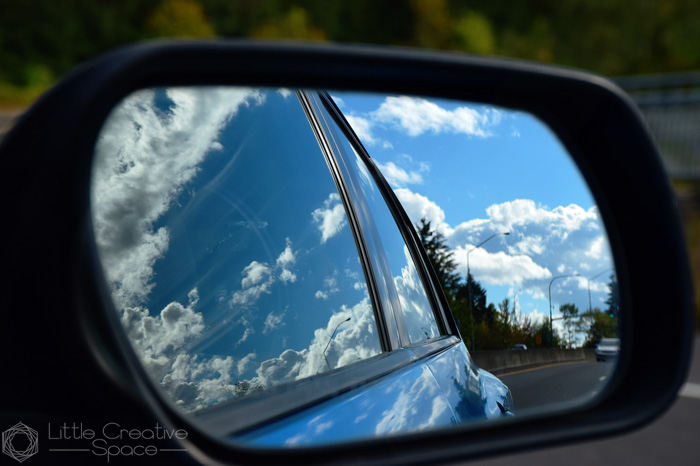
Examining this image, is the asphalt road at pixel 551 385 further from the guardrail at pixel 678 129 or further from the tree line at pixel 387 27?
the tree line at pixel 387 27

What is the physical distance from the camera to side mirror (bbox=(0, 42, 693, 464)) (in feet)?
3.28

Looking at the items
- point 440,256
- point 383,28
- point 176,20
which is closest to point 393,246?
point 440,256

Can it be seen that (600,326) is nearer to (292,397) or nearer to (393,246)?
(393,246)

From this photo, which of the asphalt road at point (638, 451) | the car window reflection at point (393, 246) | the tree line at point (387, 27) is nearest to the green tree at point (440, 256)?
the car window reflection at point (393, 246)

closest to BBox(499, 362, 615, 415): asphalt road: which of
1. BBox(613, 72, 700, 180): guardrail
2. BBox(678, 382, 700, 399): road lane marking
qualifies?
BBox(678, 382, 700, 399): road lane marking

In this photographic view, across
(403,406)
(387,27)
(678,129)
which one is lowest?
(403,406)

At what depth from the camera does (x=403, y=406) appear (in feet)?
5.66

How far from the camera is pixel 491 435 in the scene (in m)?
1.57

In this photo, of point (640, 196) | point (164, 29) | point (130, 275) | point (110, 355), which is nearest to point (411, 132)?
point (640, 196)

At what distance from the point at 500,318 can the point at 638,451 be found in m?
4.41

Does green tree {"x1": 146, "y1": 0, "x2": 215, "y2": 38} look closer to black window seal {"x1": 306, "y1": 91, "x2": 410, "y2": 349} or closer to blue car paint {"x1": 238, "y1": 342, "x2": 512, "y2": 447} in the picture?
black window seal {"x1": 306, "y1": 91, "x2": 410, "y2": 349}

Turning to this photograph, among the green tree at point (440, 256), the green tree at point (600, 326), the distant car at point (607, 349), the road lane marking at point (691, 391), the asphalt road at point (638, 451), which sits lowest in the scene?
the asphalt road at point (638, 451)

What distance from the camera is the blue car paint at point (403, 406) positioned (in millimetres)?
1354

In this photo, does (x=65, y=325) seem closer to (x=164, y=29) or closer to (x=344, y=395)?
(x=344, y=395)
